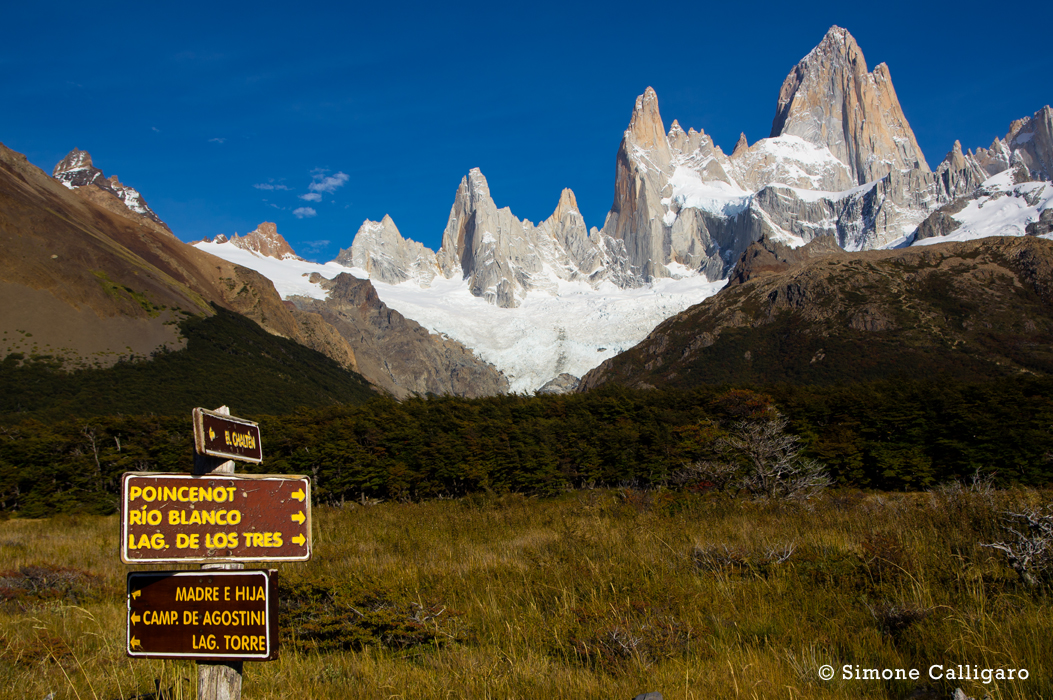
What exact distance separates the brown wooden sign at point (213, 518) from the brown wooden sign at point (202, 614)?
129 mm

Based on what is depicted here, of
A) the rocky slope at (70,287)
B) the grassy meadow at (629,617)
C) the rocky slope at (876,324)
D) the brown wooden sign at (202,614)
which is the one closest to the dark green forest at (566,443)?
the grassy meadow at (629,617)

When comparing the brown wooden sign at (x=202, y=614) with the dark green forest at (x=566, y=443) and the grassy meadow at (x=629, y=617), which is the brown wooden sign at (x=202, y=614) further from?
the dark green forest at (x=566, y=443)

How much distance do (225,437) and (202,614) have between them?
932 mm

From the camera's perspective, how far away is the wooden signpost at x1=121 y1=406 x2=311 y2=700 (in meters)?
3.09

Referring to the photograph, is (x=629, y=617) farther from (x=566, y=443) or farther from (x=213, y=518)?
(x=566, y=443)

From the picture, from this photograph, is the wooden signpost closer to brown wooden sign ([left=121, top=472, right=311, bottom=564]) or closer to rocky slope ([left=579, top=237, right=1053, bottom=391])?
brown wooden sign ([left=121, top=472, right=311, bottom=564])

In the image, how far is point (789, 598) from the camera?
6074mm

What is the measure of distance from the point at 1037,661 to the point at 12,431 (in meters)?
40.2

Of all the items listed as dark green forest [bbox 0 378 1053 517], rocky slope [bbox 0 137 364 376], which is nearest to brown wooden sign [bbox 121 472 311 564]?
dark green forest [bbox 0 378 1053 517]

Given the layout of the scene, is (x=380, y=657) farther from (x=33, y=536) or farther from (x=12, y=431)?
(x=12, y=431)

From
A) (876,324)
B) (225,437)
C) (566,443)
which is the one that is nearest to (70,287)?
(566,443)

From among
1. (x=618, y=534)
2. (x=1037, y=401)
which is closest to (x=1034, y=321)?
(x=1037, y=401)

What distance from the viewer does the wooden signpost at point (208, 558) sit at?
3092mm

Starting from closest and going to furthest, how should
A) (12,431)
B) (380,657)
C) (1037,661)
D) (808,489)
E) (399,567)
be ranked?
(1037,661) < (380,657) < (399,567) < (808,489) < (12,431)
